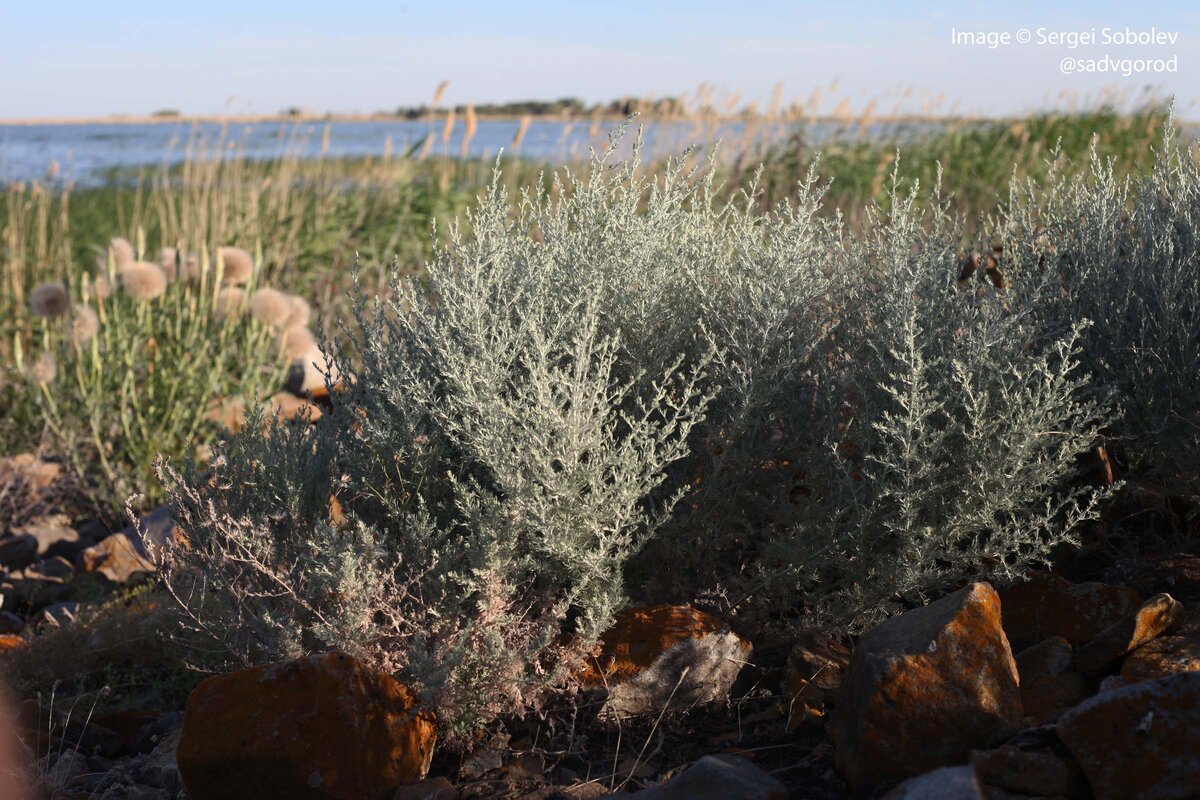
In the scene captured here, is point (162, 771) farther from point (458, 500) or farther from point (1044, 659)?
point (1044, 659)

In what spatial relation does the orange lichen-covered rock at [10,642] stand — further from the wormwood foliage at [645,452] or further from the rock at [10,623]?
the wormwood foliage at [645,452]

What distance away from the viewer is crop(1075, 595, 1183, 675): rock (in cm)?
275

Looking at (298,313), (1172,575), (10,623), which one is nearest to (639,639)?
(1172,575)

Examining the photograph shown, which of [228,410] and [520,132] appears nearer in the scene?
[228,410]

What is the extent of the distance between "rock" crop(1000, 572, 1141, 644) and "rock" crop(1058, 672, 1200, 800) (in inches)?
32.2

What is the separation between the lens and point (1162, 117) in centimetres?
1326

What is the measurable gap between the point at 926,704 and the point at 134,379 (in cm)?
533

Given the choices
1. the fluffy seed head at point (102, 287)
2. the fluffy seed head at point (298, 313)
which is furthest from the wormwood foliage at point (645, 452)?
the fluffy seed head at point (102, 287)

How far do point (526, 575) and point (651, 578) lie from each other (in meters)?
0.39

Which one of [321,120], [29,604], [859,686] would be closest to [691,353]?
[859,686]

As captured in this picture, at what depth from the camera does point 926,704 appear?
2.48 metres

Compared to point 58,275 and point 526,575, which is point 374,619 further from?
point 58,275

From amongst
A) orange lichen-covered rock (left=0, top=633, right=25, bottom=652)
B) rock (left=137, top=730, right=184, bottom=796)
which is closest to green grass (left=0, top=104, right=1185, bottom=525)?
orange lichen-covered rock (left=0, top=633, right=25, bottom=652)

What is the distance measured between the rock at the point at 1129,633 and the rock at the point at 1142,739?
1.73 feet
